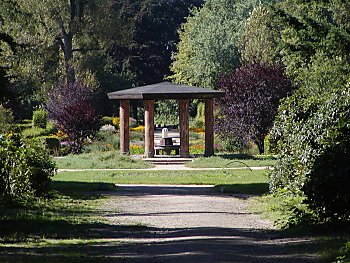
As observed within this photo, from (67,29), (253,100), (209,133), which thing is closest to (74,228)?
(209,133)

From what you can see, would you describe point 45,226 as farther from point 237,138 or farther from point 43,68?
point 43,68

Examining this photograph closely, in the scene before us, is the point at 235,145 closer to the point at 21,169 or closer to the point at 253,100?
the point at 253,100

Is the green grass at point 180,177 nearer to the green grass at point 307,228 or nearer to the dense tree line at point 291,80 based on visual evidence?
the dense tree line at point 291,80

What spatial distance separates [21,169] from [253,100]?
21932 millimetres

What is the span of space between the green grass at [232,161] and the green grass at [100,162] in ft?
7.16

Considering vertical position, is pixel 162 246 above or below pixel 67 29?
below

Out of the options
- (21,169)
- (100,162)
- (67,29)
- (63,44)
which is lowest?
(100,162)

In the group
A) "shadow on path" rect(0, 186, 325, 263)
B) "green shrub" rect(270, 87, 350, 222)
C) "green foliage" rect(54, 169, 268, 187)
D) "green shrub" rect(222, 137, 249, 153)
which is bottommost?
"green foliage" rect(54, 169, 268, 187)

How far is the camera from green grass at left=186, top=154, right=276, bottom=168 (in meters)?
34.2

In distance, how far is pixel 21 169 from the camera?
1962cm

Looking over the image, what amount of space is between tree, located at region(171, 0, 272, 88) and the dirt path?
118 feet

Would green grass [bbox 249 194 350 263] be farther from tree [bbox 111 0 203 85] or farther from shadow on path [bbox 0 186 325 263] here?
tree [bbox 111 0 203 85]

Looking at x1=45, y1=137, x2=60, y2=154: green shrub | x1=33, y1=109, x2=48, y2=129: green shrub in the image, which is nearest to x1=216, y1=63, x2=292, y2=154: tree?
x1=45, y1=137, x2=60, y2=154: green shrub

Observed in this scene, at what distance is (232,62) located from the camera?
59562mm
